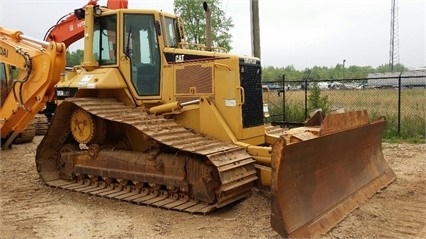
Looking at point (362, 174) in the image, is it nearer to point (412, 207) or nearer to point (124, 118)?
point (412, 207)

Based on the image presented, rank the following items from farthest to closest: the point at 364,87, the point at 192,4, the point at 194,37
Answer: the point at 192,4 < the point at 194,37 < the point at 364,87

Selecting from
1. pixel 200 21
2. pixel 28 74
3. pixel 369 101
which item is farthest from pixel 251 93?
pixel 200 21

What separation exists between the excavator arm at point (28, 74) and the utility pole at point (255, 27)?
18.3 feet

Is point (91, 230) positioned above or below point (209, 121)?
below

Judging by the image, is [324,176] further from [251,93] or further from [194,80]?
[194,80]

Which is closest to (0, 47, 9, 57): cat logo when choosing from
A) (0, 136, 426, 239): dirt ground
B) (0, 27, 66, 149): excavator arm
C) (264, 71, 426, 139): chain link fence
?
(0, 27, 66, 149): excavator arm

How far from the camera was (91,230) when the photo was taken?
203 inches

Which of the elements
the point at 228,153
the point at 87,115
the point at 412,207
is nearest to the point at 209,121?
the point at 228,153

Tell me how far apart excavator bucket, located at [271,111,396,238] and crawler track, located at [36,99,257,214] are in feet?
2.99

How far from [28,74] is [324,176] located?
5.38m

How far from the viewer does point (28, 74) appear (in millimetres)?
7781

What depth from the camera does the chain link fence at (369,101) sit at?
42.3ft

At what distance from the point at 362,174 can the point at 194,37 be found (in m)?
16.5

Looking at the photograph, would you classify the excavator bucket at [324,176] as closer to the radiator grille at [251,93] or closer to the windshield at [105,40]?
the radiator grille at [251,93]
